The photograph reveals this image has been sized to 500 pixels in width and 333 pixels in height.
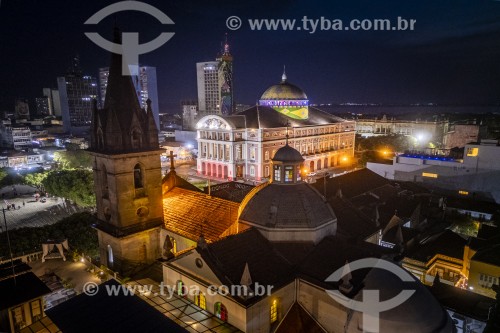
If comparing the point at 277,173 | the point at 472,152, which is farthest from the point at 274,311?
the point at 472,152

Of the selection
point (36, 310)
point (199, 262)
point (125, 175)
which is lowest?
point (36, 310)

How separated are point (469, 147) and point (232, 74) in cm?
14400

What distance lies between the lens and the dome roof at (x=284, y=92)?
10063 centimetres

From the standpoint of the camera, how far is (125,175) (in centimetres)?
2886

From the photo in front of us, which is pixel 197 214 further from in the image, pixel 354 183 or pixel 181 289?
pixel 354 183

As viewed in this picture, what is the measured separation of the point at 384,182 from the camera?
53.3m

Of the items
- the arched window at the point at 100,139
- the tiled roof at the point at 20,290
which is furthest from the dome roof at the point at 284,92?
the tiled roof at the point at 20,290

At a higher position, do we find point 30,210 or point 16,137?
point 16,137

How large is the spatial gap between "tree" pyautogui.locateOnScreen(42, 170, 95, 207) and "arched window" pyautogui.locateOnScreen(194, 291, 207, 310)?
47.3 meters

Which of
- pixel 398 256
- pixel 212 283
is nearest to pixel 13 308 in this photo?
pixel 212 283

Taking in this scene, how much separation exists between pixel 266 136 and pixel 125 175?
202 feet

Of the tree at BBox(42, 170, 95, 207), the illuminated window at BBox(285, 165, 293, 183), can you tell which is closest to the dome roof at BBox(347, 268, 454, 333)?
the illuminated window at BBox(285, 165, 293, 183)

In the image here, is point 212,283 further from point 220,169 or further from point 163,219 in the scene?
point 220,169

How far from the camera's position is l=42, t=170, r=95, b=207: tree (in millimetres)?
63594
